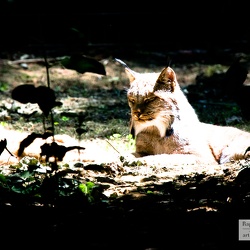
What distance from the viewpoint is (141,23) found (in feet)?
43.7

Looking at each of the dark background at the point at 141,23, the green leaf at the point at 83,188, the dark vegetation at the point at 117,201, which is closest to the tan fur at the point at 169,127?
the dark vegetation at the point at 117,201

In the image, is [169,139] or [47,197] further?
[169,139]

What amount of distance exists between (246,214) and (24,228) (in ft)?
4.08

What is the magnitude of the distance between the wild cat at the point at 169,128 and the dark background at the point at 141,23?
21.6 ft

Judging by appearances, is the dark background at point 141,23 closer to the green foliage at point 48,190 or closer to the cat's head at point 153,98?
the cat's head at point 153,98

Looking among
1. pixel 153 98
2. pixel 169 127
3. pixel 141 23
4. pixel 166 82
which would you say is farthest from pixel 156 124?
pixel 141 23

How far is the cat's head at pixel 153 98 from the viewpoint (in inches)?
234

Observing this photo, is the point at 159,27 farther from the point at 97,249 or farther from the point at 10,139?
the point at 97,249

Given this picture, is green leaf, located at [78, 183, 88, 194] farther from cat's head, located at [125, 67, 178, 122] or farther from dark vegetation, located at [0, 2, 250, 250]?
cat's head, located at [125, 67, 178, 122]

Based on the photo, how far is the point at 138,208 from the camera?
3438 millimetres

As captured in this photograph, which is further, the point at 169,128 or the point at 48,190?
the point at 169,128

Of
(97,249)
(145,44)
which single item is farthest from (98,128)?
(145,44)

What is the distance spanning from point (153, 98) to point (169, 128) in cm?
38

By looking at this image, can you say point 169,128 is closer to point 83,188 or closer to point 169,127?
point 169,127
